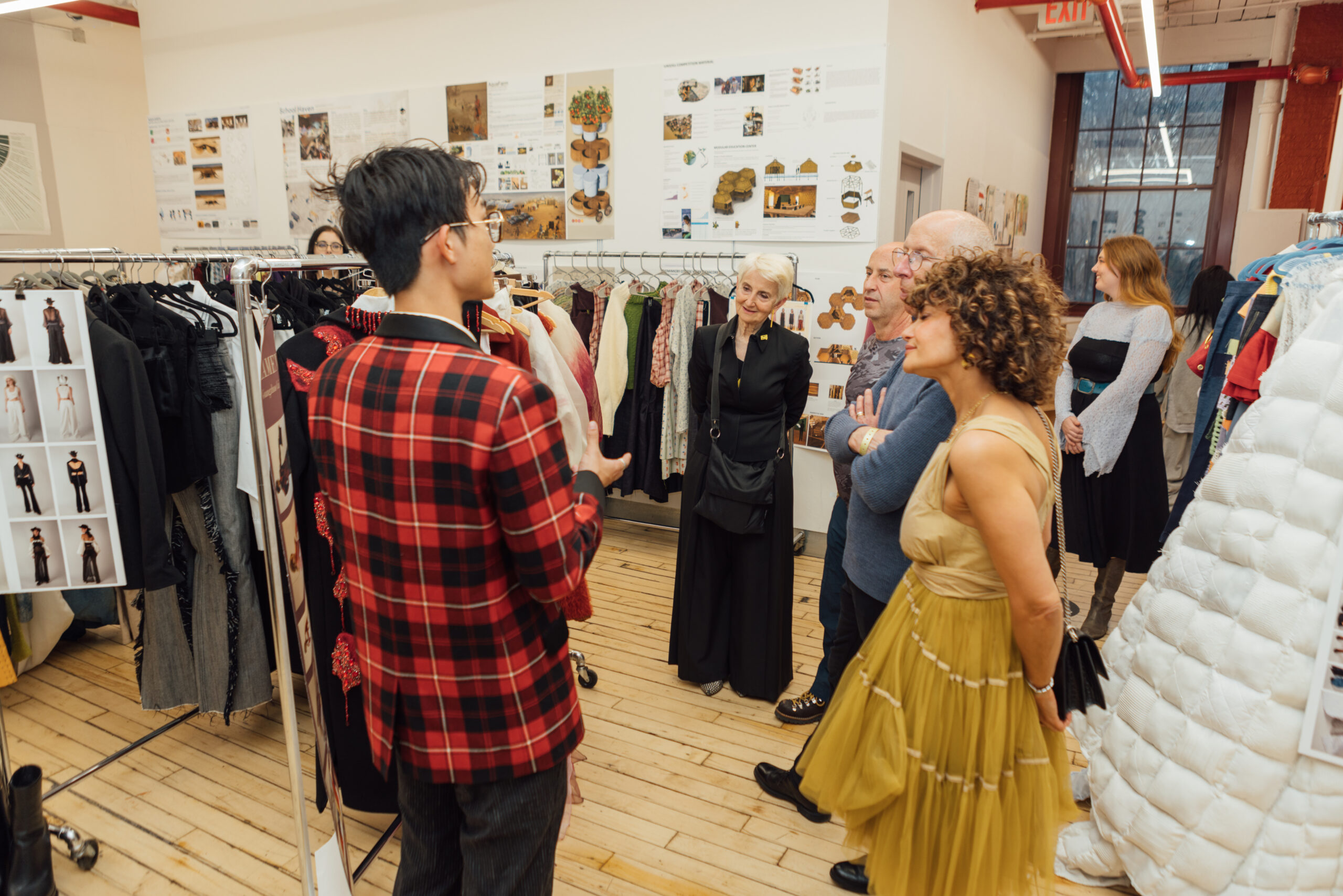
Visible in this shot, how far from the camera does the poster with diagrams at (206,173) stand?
6039mm

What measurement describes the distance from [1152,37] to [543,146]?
423 cm

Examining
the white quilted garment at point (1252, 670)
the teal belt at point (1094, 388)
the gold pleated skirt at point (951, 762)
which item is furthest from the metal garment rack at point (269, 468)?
the teal belt at point (1094, 388)

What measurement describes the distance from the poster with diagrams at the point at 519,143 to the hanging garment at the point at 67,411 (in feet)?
10.8

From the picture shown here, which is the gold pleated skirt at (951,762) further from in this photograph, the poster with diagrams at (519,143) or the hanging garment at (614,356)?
the poster with diagrams at (519,143)

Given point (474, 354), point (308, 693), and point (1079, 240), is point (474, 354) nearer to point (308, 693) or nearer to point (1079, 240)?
point (308, 693)

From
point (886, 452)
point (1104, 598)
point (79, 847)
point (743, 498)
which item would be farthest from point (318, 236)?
point (1104, 598)

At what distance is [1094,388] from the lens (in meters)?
3.51

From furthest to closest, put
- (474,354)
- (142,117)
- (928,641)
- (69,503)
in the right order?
(142,117)
(69,503)
(928,641)
(474,354)

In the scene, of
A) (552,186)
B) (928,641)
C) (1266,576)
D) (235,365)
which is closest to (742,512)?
(928,641)

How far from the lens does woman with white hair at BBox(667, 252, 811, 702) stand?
2.90 meters

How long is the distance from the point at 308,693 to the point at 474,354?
39.5 inches

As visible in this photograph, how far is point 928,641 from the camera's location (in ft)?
5.17

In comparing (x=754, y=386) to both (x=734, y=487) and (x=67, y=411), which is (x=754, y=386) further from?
(x=67, y=411)

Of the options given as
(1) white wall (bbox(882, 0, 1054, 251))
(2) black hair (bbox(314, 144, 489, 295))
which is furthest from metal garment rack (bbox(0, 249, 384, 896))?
(1) white wall (bbox(882, 0, 1054, 251))
